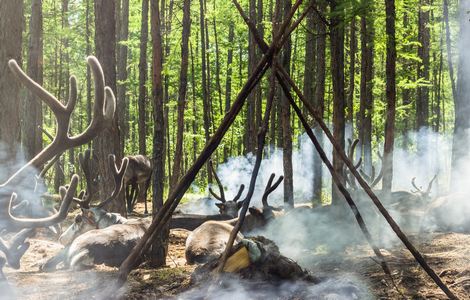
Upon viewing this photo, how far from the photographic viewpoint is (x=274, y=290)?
18.1ft

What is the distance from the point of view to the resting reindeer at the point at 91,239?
26.9ft

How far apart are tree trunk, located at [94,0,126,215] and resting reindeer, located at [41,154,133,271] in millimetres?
1046

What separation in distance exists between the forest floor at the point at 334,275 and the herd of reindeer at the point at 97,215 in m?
0.44

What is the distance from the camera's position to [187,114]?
94.2 feet

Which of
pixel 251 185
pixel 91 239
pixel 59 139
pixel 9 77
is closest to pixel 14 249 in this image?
pixel 59 139

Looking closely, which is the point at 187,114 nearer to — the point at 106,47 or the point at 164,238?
the point at 106,47

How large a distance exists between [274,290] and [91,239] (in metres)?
4.07

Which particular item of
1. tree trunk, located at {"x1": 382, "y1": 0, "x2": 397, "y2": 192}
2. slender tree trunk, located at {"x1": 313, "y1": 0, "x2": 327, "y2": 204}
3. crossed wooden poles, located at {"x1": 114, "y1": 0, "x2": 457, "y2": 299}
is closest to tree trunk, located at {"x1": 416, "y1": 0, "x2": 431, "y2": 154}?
slender tree trunk, located at {"x1": 313, "y1": 0, "x2": 327, "y2": 204}

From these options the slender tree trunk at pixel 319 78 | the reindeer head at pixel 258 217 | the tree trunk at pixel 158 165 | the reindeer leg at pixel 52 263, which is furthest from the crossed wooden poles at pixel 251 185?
the reindeer head at pixel 258 217

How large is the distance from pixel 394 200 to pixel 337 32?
619 cm

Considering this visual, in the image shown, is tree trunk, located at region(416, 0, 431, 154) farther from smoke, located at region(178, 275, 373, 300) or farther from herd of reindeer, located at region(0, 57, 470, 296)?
smoke, located at region(178, 275, 373, 300)

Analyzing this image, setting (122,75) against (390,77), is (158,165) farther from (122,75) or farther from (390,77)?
(122,75)

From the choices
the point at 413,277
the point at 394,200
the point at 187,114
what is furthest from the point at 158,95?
the point at 187,114

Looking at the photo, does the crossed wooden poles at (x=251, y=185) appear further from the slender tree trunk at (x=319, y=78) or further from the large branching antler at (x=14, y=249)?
the slender tree trunk at (x=319, y=78)
